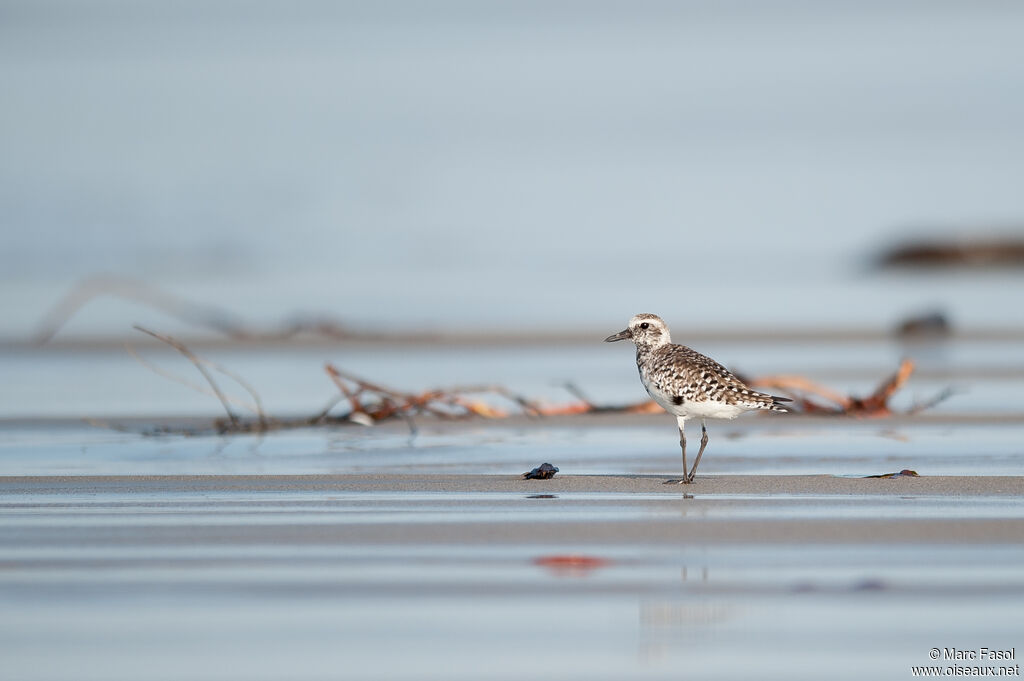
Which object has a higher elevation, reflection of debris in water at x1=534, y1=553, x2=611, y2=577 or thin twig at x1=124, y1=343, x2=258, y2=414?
thin twig at x1=124, y1=343, x2=258, y2=414

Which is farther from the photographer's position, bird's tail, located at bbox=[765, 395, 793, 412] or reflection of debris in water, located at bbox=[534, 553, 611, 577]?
bird's tail, located at bbox=[765, 395, 793, 412]

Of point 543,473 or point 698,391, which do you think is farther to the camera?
point 698,391

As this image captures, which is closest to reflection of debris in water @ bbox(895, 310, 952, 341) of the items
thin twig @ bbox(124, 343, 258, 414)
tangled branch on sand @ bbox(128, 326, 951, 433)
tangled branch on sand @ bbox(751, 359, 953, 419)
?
tangled branch on sand @ bbox(128, 326, 951, 433)

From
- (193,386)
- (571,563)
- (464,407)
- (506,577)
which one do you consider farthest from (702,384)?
(193,386)

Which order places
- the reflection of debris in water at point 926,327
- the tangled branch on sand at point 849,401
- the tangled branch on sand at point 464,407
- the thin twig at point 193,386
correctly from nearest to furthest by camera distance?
the thin twig at point 193,386, the tangled branch on sand at point 464,407, the tangled branch on sand at point 849,401, the reflection of debris in water at point 926,327

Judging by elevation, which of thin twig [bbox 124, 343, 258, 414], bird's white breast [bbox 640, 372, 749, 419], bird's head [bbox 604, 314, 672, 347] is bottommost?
bird's white breast [bbox 640, 372, 749, 419]

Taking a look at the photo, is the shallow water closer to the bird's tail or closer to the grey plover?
the grey plover

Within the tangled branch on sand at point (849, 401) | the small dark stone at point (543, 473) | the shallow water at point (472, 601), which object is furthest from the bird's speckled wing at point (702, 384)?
the tangled branch on sand at point (849, 401)

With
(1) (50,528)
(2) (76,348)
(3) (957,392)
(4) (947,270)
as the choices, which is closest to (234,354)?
(2) (76,348)

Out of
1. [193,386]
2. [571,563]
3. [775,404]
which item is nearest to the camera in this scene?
[571,563]

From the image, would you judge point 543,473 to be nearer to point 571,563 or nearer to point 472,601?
point 571,563

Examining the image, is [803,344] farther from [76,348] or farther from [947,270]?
[947,270]

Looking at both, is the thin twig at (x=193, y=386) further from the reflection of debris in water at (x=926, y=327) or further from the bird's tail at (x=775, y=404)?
the reflection of debris in water at (x=926, y=327)

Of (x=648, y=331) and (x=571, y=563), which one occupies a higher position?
(x=648, y=331)
